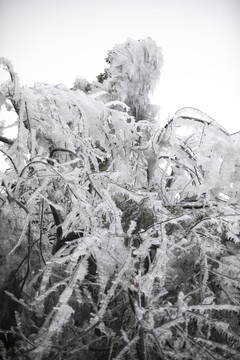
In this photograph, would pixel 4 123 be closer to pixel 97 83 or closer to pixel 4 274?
pixel 4 274

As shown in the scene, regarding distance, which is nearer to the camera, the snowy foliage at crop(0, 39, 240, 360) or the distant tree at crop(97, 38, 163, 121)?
the snowy foliage at crop(0, 39, 240, 360)

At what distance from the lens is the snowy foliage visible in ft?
2.20

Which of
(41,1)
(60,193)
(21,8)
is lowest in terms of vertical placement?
(60,193)

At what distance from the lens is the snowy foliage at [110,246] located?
67 cm

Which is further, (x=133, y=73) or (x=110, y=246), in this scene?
(x=133, y=73)

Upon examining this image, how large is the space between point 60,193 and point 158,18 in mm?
136175

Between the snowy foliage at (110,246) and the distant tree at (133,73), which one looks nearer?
the snowy foliage at (110,246)

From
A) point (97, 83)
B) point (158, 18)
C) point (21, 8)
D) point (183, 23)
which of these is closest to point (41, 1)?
point (21, 8)

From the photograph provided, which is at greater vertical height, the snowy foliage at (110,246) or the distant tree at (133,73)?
A: the distant tree at (133,73)

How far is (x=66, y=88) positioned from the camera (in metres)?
1.37

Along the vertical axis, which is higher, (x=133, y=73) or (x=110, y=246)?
(x=133, y=73)

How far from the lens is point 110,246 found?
2.87ft

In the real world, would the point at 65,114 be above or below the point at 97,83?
below

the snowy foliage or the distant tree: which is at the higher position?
the distant tree
